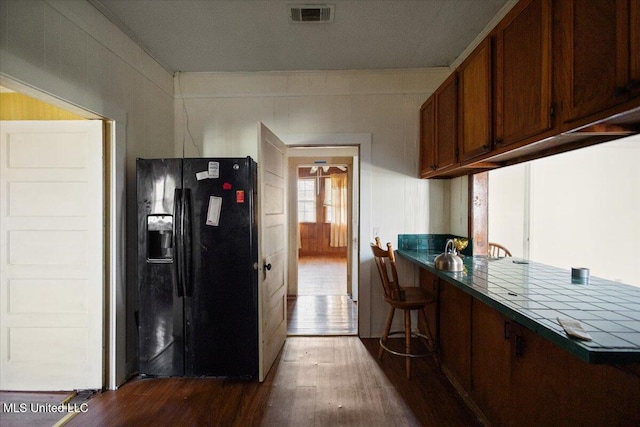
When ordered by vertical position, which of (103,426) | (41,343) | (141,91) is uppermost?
(141,91)

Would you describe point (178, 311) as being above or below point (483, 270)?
below

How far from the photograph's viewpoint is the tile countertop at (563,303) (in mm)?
955

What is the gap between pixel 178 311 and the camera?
92.4 inches

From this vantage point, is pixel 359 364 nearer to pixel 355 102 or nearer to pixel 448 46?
pixel 355 102

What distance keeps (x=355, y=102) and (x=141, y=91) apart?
6.34 ft

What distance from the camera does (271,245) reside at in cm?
257

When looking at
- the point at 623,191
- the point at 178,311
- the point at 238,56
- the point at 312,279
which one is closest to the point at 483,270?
the point at 178,311

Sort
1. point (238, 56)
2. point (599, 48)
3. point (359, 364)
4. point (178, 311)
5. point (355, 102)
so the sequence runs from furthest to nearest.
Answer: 1. point (355, 102)
2. point (238, 56)
3. point (359, 364)
4. point (178, 311)
5. point (599, 48)

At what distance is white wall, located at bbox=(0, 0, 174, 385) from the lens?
1.59 metres

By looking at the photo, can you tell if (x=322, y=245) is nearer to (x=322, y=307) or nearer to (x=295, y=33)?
(x=322, y=307)

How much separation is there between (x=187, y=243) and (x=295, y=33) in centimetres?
183

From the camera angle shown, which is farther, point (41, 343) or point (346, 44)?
point (346, 44)

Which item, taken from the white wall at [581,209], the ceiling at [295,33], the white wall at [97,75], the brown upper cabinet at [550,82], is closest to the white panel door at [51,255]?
the white wall at [97,75]

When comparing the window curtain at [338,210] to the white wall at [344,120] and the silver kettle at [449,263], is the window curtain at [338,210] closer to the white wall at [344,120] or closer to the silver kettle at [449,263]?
the white wall at [344,120]
